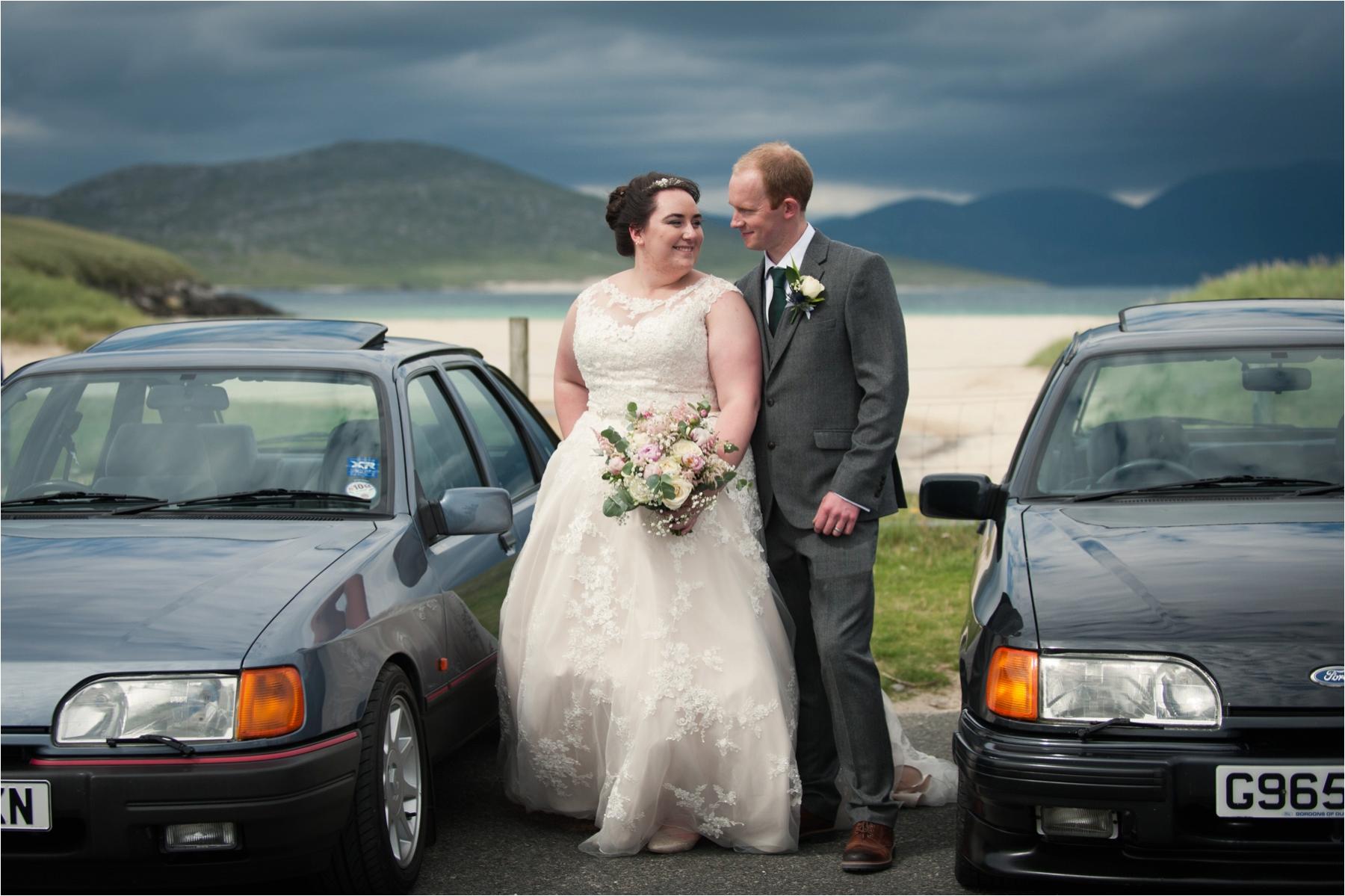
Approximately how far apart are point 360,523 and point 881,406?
163 cm

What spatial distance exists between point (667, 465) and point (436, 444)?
1.15m

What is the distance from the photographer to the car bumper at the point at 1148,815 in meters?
3.27

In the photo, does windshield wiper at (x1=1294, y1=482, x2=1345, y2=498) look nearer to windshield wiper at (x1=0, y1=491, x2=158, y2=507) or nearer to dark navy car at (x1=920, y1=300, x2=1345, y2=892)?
dark navy car at (x1=920, y1=300, x2=1345, y2=892)

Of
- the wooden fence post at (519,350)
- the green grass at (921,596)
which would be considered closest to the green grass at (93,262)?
the wooden fence post at (519,350)

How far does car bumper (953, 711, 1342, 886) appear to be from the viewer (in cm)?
327

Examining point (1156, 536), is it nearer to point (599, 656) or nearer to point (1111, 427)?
point (1111, 427)

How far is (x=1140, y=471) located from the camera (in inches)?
176

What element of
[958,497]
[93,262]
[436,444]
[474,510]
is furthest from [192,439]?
[93,262]

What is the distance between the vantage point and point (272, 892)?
3771 mm

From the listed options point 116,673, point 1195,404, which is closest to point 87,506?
point 116,673

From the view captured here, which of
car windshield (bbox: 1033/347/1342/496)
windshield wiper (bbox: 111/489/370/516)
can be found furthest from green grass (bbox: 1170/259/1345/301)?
windshield wiper (bbox: 111/489/370/516)

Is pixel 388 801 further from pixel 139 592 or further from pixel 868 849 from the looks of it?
pixel 868 849

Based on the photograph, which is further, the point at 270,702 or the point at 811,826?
the point at 811,826

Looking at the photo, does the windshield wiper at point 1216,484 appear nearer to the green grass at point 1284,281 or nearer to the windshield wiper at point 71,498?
the windshield wiper at point 71,498
